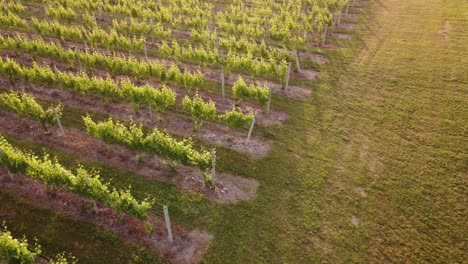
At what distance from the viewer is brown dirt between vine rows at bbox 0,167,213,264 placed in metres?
13.6

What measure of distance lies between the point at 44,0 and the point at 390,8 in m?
31.6

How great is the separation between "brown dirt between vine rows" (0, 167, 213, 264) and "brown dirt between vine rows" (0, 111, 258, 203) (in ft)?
6.86

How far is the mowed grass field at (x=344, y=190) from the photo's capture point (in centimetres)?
1373

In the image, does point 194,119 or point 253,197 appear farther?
point 194,119

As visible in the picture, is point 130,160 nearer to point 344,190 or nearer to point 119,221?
point 119,221

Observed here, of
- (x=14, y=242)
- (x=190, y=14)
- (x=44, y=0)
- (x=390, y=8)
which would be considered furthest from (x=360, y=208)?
(x=44, y=0)

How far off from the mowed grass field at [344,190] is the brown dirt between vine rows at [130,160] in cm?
46

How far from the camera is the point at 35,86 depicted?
22.2 metres

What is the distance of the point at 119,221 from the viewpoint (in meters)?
14.4

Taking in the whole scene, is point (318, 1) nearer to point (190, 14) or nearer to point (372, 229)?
point (190, 14)

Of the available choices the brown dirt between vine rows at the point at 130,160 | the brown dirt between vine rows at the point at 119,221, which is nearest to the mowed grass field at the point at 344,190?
the brown dirt between vine rows at the point at 119,221

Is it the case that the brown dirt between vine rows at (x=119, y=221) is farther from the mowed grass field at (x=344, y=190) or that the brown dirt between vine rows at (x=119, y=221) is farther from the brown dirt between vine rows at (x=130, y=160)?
the brown dirt between vine rows at (x=130, y=160)

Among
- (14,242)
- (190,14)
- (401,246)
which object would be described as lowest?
(401,246)

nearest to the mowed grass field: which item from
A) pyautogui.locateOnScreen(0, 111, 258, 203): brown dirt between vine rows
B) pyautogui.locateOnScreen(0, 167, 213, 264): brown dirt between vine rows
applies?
pyautogui.locateOnScreen(0, 167, 213, 264): brown dirt between vine rows
